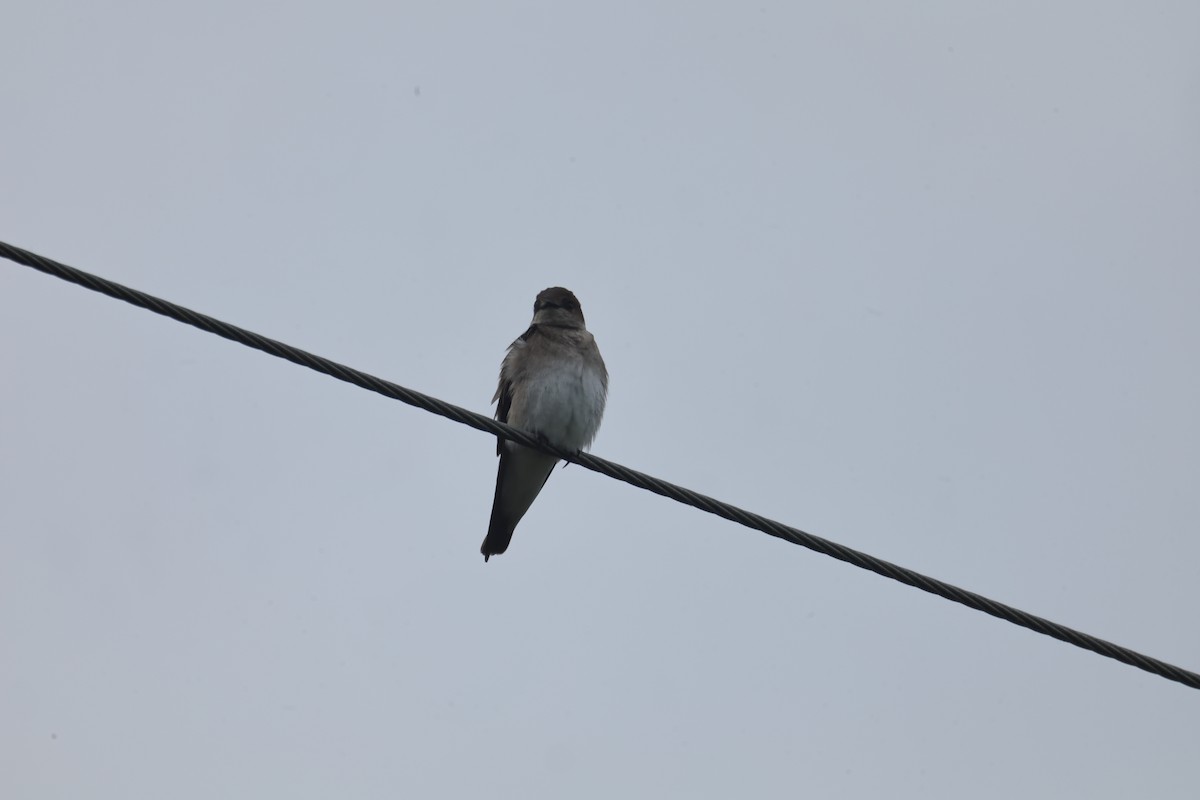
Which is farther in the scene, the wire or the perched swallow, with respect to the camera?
the perched swallow

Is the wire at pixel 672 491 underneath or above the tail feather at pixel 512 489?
underneath

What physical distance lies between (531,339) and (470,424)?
317 cm

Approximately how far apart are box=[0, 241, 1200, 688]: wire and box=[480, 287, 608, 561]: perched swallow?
7.93 ft

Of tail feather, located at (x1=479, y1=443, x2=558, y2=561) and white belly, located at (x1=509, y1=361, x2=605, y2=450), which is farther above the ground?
white belly, located at (x1=509, y1=361, x2=605, y2=450)

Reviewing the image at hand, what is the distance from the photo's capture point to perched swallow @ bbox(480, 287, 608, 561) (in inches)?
313

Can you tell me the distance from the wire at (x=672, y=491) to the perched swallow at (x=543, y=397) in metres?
2.42

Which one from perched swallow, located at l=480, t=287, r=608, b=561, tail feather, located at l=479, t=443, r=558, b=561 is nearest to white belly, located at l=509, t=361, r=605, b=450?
perched swallow, located at l=480, t=287, r=608, b=561

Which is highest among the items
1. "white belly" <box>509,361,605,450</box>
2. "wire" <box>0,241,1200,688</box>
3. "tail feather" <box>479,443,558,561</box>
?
"white belly" <box>509,361,605,450</box>

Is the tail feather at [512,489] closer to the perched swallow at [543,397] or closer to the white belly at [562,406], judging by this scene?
the perched swallow at [543,397]

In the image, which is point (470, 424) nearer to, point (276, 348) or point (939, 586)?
point (276, 348)

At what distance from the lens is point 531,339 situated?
8.53 metres

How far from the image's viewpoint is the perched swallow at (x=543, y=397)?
26.1 feet

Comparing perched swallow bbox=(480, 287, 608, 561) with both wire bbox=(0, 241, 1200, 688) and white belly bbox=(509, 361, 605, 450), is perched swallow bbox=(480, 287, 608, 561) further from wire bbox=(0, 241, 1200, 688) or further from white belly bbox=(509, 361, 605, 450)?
wire bbox=(0, 241, 1200, 688)

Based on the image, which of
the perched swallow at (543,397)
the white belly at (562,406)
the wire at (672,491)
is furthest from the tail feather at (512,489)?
the wire at (672,491)
